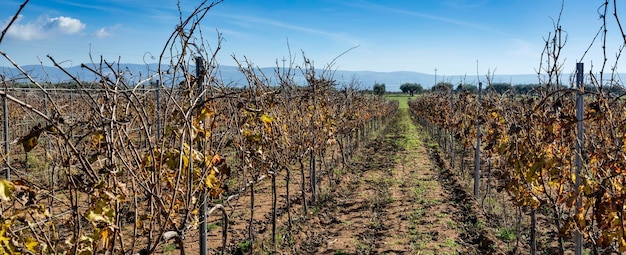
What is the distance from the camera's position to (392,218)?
7.95 m

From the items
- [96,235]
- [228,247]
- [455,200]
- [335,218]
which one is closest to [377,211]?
[335,218]

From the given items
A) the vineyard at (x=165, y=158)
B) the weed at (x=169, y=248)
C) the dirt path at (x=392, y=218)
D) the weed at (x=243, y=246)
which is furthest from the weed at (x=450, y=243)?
the weed at (x=169, y=248)

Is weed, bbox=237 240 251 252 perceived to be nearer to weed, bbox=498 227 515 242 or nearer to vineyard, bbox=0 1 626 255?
vineyard, bbox=0 1 626 255

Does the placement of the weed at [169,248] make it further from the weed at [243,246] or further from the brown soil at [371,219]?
the weed at [243,246]

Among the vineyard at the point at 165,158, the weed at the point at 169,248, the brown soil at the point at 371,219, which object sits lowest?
the weed at the point at 169,248

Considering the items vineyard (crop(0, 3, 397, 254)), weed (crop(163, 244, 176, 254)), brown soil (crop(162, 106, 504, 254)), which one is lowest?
weed (crop(163, 244, 176, 254))

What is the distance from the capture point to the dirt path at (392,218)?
6.52 meters

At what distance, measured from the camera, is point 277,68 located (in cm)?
739

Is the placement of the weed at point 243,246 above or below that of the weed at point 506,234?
below

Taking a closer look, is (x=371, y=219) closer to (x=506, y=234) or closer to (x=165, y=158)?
(x=506, y=234)

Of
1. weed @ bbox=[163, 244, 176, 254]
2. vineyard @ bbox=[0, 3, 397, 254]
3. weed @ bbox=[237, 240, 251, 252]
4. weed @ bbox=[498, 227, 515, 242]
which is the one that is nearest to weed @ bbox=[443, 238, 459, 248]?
weed @ bbox=[498, 227, 515, 242]

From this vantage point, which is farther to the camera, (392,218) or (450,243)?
(392,218)

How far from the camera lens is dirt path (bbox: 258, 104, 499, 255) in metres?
6.52

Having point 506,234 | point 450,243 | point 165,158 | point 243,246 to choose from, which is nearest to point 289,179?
point 243,246
